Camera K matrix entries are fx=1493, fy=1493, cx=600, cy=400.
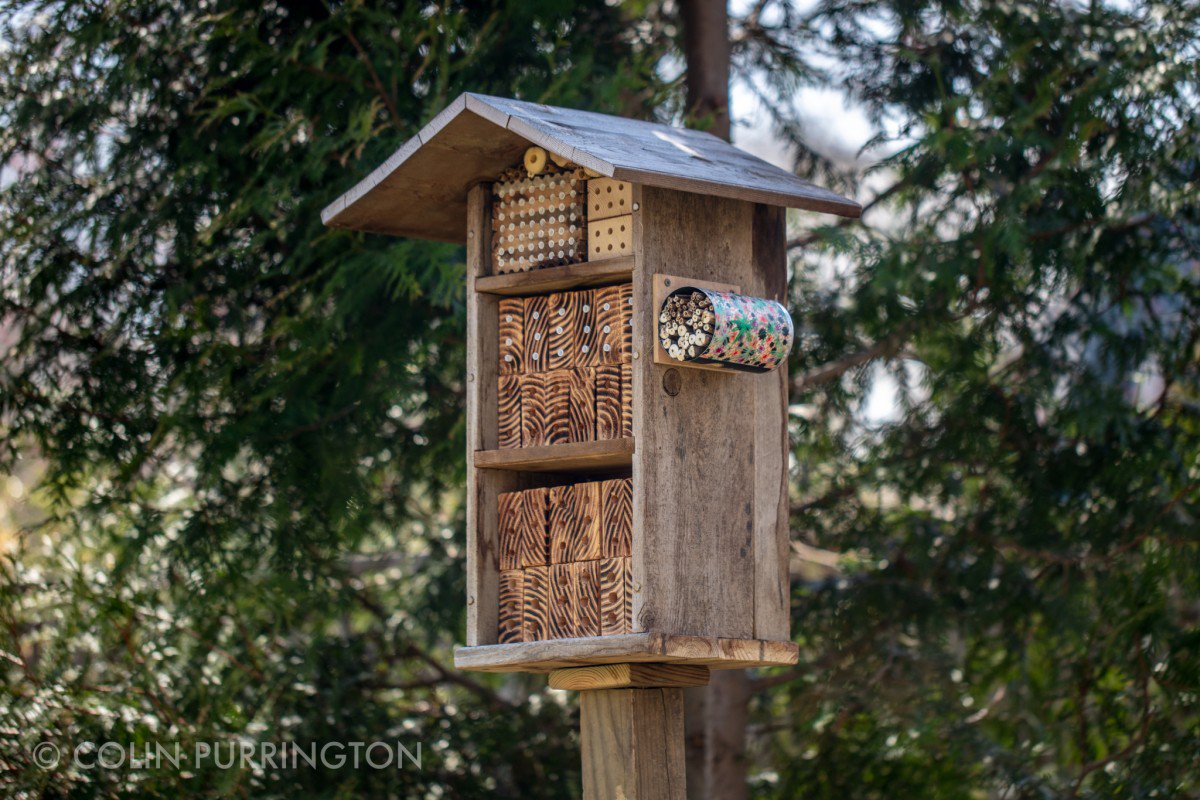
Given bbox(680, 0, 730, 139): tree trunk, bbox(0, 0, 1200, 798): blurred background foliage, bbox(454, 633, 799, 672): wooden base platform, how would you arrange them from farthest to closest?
bbox(680, 0, 730, 139): tree trunk → bbox(0, 0, 1200, 798): blurred background foliage → bbox(454, 633, 799, 672): wooden base platform

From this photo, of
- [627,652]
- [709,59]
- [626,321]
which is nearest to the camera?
[627,652]

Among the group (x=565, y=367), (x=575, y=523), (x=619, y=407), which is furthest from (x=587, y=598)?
(x=565, y=367)

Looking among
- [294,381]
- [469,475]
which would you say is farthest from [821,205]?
[294,381]

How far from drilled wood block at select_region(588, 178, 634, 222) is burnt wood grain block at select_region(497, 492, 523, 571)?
2.35ft

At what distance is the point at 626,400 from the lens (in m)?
3.48

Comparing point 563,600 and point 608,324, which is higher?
point 608,324

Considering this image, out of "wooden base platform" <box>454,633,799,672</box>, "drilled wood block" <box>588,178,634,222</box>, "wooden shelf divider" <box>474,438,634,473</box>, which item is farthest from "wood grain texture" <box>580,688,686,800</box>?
"drilled wood block" <box>588,178,634,222</box>

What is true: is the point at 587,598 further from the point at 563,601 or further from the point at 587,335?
the point at 587,335

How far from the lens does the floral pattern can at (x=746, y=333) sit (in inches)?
134

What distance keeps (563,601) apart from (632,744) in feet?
1.32

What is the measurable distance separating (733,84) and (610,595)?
11.7 ft

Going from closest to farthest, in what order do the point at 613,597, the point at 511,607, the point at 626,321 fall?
the point at 613,597
the point at 626,321
the point at 511,607

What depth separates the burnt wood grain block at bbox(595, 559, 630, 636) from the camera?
3.39 m

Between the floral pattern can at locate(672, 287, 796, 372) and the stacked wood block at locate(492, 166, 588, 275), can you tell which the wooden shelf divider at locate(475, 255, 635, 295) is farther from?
→ the floral pattern can at locate(672, 287, 796, 372)
